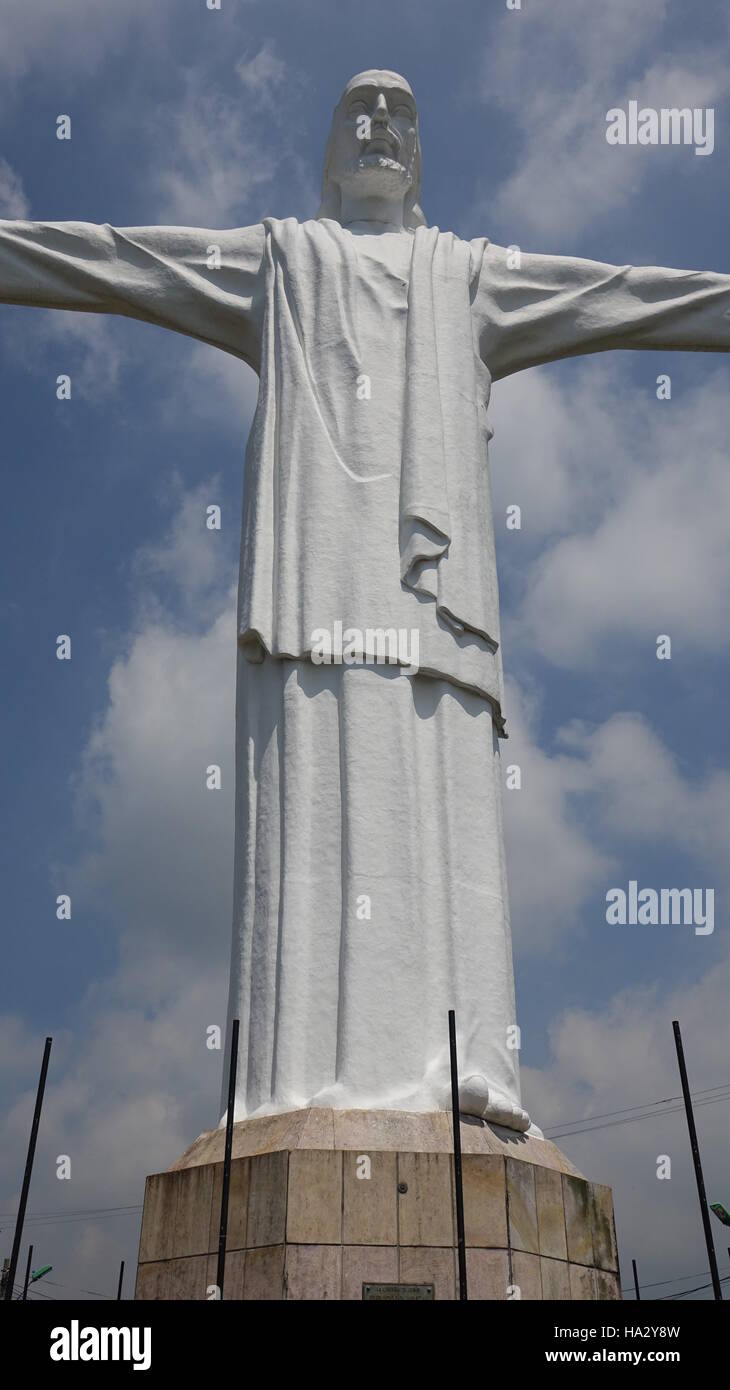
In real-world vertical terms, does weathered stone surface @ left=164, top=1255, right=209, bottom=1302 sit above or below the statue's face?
below

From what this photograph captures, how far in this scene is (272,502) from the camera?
30.3ft

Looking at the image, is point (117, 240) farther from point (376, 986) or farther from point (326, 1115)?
point (326, 1115)

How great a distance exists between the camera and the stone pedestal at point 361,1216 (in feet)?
Answer: 22.4

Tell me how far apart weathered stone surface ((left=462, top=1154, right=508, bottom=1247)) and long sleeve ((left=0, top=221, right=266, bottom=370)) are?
5.89 m

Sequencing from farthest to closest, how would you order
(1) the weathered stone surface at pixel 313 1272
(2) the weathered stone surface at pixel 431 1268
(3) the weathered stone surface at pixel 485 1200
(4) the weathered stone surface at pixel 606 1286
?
(4) the weathered stone surface at pixel 606 1286 → (3) the weathered stone surface at pixel 485 1200 → (2) the weathered stone surface at pixel 431 1268 → (1) the weathered stone surface at pixel 313 1272

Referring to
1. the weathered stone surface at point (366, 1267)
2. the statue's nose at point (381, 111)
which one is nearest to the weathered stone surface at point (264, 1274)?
the weathered stone surface at point (366, 1267)

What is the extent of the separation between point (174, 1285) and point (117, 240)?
22.7 feet

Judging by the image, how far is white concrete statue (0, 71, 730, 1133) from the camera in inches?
317

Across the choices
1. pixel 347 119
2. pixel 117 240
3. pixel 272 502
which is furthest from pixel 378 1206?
pixel 347 119

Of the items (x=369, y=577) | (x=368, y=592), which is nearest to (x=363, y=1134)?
(x=368, y=592)

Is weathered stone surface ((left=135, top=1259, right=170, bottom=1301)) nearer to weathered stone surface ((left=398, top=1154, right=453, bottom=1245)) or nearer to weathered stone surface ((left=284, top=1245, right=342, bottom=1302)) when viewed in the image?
weathered stone surface ((left=284, top=1245, right=342, bottom=1302))

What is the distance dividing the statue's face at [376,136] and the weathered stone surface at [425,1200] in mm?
6959

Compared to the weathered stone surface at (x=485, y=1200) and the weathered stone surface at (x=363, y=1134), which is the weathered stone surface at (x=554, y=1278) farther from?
the weathered stone surface at (x=363, y=1134)

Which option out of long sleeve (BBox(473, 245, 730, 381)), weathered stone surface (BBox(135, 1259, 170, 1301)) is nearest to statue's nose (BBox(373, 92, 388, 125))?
long sleeve (BBox(473, 245, 730, 381))
